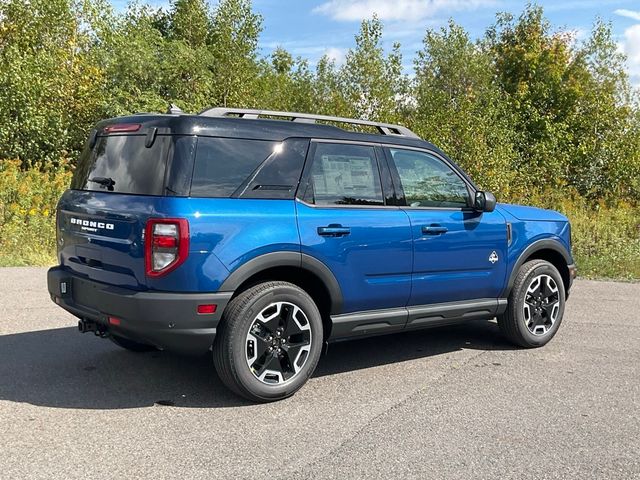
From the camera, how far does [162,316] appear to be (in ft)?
12.9

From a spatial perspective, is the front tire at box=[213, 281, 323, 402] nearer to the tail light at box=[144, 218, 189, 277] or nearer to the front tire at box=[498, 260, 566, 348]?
the tail light at box=[144, 218, 189, 277]

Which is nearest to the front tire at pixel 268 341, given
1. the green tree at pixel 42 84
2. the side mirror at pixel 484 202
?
the side mirror at pixel 484 202

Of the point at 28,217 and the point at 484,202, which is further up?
the point at 484,202

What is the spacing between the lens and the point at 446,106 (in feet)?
57.7

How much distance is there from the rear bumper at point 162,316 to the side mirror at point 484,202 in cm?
243

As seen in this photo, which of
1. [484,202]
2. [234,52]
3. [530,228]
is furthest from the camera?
[234,52]

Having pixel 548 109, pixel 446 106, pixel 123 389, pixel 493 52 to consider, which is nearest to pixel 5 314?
pixel 123 389

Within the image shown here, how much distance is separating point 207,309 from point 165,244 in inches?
19.1

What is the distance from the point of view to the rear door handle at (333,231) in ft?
14.7

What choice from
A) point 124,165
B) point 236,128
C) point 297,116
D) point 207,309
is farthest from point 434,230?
point 124,165

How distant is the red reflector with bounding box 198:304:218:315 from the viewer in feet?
13.1

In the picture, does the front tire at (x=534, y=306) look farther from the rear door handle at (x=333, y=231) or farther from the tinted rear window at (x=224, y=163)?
the tinted rear window at (x=224, y=163)

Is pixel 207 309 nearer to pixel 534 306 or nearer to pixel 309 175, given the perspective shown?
pixel 309 175

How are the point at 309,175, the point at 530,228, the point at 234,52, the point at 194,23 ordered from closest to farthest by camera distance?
the point at 309,175, the point at 530,228, the point at 234,52, the point at 194,23
